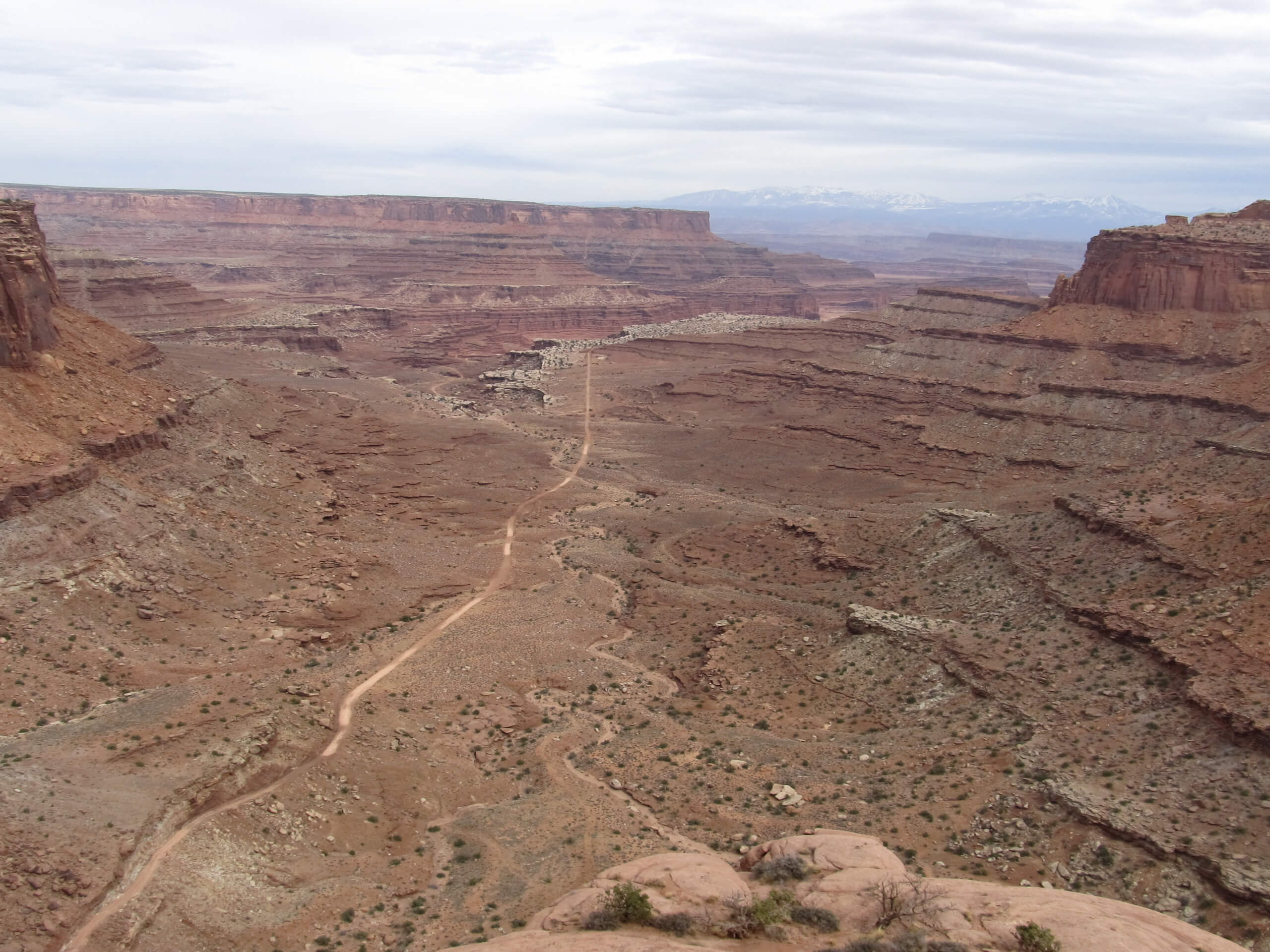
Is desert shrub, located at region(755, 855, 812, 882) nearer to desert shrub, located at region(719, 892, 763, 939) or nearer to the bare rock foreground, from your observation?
the bare rock foreground

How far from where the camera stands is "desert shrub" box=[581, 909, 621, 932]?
1677 centimetres

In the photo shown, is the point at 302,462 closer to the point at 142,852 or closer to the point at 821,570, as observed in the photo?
the point at 821,570

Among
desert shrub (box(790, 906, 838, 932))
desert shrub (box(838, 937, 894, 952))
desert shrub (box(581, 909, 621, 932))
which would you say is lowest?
desert shrub (box(581, 909, 621, 932))

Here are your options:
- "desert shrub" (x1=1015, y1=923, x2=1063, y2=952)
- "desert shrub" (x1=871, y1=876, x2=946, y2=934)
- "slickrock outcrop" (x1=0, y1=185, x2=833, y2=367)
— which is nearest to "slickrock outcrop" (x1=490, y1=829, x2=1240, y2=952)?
"desert shrub" (x1=871, y1=876, x2=946, y2=934)

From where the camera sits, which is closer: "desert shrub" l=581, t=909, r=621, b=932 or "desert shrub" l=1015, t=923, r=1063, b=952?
"desert shrub" l=1015, t=923, r=1063, b=952

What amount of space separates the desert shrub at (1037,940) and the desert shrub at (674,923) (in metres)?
5.14

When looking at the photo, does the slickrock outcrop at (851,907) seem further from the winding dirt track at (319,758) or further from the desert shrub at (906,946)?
the winding dirt track at (319,758)

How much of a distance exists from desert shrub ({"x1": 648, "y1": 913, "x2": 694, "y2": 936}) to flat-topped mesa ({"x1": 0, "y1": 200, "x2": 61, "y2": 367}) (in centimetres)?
3605

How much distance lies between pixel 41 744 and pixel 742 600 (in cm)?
2534

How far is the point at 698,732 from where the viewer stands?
98.8ft

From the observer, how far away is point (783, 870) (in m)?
18.6

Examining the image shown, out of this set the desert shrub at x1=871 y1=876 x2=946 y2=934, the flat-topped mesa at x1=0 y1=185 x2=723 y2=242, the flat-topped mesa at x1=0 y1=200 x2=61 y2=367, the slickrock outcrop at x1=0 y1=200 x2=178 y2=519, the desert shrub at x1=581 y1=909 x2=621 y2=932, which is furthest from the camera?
the flat-topped mesa at x1=0 y1=185 x2=723 y2=242

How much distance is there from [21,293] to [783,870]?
37732 millimetres

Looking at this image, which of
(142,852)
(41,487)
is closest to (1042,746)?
(142,852)
